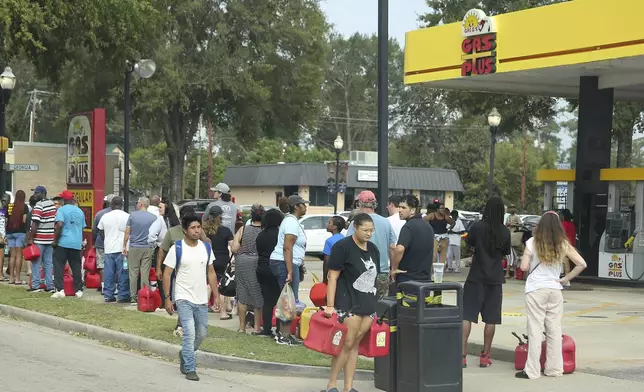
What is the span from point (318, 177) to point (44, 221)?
40071mm

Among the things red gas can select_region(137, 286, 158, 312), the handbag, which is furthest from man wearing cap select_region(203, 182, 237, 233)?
the handbag

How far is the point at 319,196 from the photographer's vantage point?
192 ft

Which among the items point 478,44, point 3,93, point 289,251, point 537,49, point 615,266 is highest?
point 478,44

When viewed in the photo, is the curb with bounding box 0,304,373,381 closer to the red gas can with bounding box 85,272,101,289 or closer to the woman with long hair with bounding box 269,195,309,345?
the woman with long hair with bounding box 269,195,309,345

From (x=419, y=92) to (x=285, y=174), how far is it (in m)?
26.2

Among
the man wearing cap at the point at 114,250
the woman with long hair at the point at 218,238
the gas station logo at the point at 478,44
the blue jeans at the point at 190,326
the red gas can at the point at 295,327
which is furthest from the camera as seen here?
the gas station logo at the point at 478,44

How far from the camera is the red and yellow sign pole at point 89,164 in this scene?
1928 centimetres

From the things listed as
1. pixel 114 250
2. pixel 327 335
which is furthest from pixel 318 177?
pixel 327 335

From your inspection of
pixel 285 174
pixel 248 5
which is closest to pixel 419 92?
pixel 285 174

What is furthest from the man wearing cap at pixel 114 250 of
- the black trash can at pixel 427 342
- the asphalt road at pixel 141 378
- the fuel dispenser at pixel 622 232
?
the fuel dispenser at pixel 622 232

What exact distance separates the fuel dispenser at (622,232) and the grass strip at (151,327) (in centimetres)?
1145

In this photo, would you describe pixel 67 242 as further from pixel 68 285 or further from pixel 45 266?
pixel 45 266

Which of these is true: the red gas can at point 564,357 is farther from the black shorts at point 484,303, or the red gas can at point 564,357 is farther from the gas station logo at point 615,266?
the gas station logo at point 615,266

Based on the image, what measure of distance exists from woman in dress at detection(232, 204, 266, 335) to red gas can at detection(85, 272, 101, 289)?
619 centimetres
